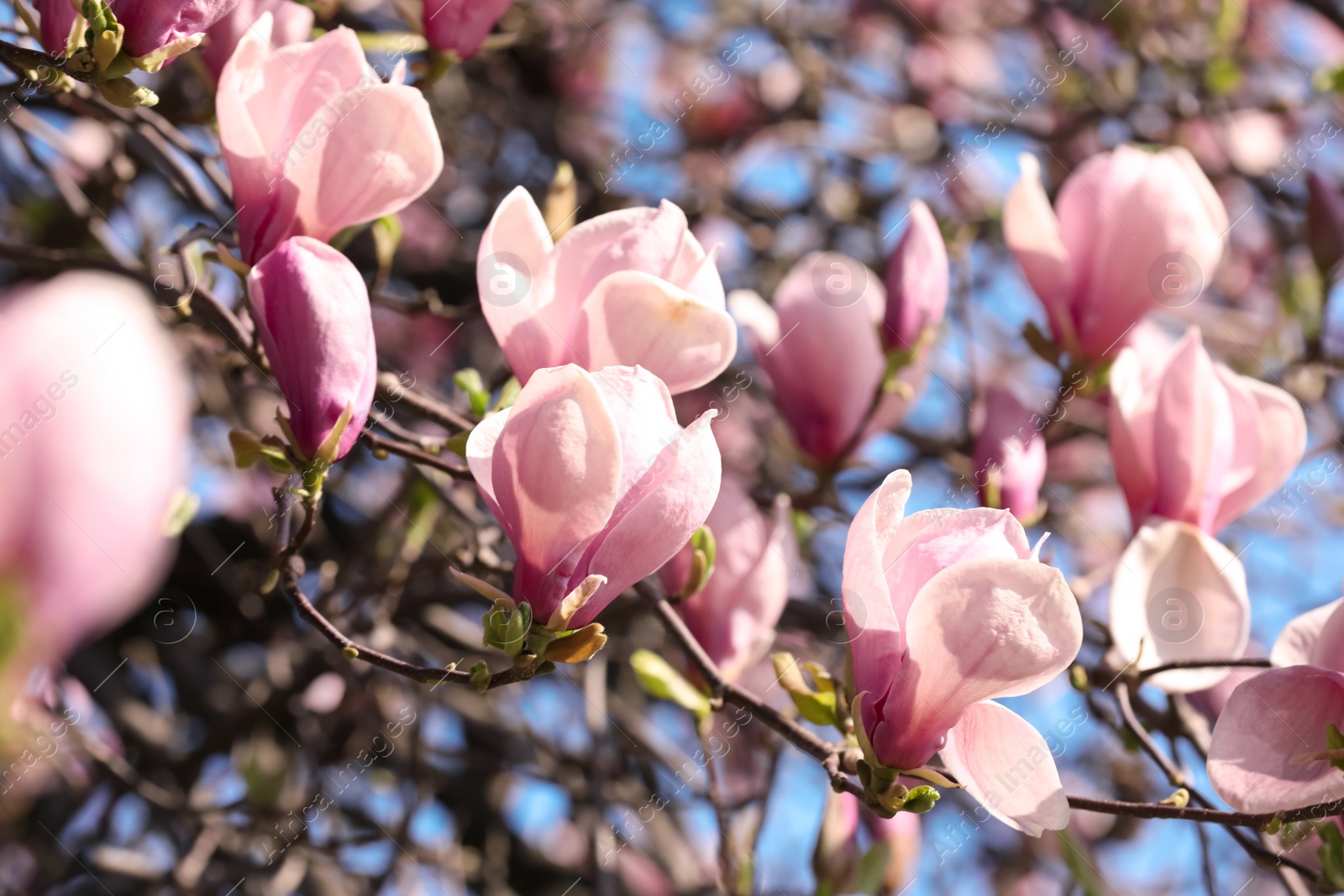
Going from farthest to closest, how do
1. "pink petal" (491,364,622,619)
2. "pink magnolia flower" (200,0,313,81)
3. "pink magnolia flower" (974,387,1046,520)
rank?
1. "pink magnolia flower" (974,387,1046,520)
2. "pink magnolia flower" (200,0,313,81)
3. "pink petal" (491,364,622,619)

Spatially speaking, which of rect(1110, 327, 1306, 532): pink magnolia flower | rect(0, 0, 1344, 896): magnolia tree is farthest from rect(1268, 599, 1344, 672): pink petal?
rect(1110, 327, 1306, 532): pink magnolia flower

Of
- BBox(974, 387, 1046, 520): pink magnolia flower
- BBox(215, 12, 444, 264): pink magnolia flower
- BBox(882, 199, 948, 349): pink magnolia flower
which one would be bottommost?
BBox(974, 387, 1046, 520): pink magnolia flower

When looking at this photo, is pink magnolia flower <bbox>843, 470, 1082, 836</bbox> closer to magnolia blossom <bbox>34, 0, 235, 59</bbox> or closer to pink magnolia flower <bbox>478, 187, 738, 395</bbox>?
pink magnolia flower <bbox>478, 187, 738, 395</bbox>

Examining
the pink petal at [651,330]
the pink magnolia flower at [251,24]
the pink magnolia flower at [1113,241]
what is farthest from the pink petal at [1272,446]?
the pink magnolia flower at [251,24]

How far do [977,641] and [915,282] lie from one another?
1.57 ft

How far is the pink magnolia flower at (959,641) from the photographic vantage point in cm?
52

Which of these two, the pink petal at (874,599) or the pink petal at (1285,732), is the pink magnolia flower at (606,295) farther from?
the pink petal at (1285,732)

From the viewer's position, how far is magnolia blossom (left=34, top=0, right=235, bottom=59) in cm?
57

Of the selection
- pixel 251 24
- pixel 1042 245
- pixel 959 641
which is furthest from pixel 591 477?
pixel 1042 245

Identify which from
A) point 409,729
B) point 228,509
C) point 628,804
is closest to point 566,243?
point 409,729

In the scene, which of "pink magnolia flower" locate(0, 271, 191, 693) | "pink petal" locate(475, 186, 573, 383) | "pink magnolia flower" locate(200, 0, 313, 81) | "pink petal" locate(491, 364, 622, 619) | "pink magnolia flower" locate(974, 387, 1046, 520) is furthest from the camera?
"pink magnolia flower" locate(974, 387, 1046, 520)

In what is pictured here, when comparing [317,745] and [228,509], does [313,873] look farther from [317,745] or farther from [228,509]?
[228,509]

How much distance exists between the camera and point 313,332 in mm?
570

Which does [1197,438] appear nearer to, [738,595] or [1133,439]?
[1133,439]
